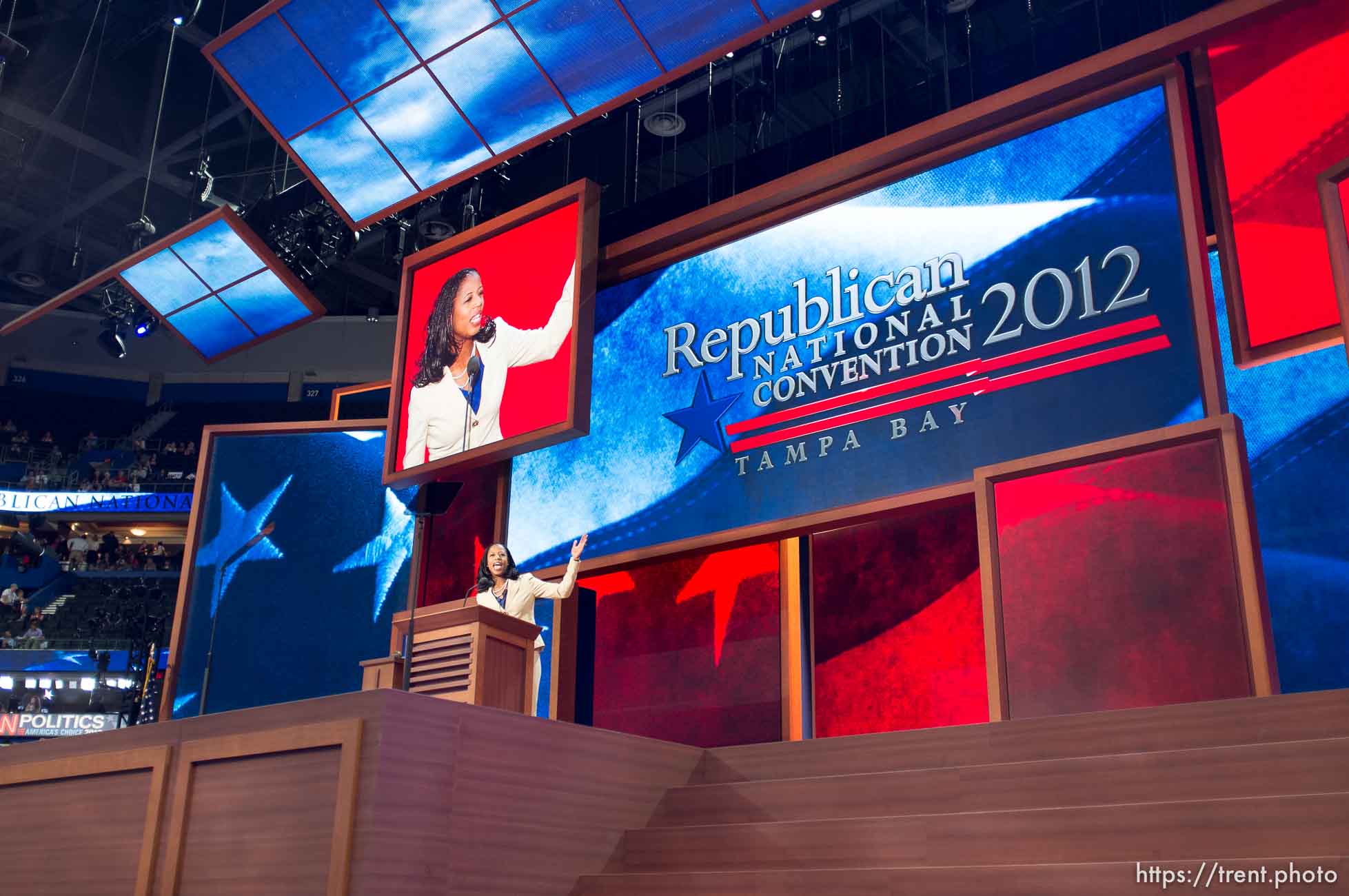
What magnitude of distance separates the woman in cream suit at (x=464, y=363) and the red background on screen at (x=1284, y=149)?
425cm

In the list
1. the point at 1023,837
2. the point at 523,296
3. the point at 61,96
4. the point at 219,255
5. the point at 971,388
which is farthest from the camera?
the point at 61,96

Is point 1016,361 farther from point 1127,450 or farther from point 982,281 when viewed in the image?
point 1127,450

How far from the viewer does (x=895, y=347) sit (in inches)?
289

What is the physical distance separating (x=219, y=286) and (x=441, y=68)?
363 centimetres

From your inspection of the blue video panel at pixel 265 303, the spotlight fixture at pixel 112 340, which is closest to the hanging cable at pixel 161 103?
the spotlight fixture at pixel 112 340

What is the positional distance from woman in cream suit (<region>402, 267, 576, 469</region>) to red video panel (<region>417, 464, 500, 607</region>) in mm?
621

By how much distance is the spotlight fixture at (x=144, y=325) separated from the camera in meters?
14.9

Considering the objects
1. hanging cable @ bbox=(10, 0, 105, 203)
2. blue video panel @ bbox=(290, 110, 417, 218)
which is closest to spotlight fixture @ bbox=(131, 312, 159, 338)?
hanging cable @ bbox=(10, 0, 105, 203)

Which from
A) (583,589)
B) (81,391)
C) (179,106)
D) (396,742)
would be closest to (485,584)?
(583,589)

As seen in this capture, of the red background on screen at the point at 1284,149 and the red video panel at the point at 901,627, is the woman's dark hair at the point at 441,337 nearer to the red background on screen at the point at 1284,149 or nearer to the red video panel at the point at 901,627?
the red video panel at the point at 901,627

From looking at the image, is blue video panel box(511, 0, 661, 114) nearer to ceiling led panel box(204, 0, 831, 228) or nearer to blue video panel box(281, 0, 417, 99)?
ceiling led panel box(204, 0, 831, 228)

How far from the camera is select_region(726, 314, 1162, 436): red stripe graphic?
644cm

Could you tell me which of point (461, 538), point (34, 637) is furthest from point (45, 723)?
point (461, 538)

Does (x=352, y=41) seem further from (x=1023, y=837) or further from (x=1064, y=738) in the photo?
(x=1023, y=837)
